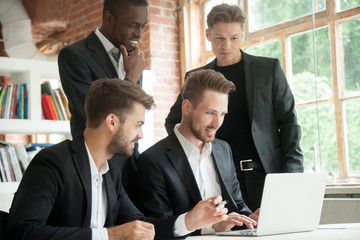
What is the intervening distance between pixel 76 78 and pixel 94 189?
22.7 inches

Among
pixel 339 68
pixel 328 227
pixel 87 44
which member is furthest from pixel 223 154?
pixel 339 68

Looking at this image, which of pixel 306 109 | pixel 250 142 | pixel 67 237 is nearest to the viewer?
pixel 67 237

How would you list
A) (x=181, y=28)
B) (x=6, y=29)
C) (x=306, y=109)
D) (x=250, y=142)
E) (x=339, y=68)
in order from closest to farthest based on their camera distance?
1. (x=250, y=142)
2. (x=339, y=68)
3. (x=306, y=109)
4. (x=181, y=28)
5. (x=6, y=29)

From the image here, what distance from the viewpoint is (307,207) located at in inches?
73.3

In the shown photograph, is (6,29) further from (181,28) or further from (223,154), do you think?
(223,154)

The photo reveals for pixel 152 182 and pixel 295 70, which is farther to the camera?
pixel 295 70

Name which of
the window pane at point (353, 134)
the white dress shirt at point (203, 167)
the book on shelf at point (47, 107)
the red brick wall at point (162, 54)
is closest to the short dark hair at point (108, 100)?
the white dress shirt at point (203, 167)

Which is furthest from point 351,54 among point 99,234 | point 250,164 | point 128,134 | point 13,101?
point 99,234

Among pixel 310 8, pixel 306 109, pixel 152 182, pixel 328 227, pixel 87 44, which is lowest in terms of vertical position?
pixel 328 227

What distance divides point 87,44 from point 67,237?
3.31 ft

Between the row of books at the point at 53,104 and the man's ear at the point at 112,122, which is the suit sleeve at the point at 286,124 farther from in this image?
the row of books at the point at 53,104

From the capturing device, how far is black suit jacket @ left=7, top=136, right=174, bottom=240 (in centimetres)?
153

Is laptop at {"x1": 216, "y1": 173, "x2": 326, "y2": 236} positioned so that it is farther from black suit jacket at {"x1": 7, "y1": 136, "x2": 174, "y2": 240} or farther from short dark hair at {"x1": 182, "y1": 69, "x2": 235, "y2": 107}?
short dark hair at {"x1": 182, "y1": 69, "x2": 235, "y2": 107}

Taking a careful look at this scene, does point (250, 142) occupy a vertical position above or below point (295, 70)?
below
